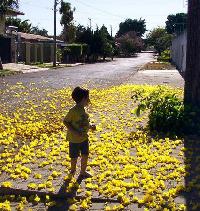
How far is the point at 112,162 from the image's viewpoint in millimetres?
6918

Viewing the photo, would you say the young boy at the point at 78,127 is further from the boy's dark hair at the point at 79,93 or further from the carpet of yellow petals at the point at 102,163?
the carpet of yellow petals at the point at 102,163

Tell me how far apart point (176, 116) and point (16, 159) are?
370 centimetres

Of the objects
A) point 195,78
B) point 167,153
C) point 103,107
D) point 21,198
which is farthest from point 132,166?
point 103,107

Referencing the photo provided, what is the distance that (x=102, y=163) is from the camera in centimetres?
685

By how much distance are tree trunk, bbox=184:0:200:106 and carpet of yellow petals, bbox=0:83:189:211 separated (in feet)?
4.46

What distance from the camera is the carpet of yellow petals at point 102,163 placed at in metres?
5.38

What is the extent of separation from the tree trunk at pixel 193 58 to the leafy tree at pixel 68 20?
58466mm

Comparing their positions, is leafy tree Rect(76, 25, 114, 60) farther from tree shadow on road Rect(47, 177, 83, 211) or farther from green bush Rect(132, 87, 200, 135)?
tree shadow on road Rect(47, 177, 83, 211)

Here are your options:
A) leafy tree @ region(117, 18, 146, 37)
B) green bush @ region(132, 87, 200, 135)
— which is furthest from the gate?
leafy tree @ region(117, 18, 146, 37)

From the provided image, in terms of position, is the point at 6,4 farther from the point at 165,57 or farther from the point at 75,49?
the point at 165,57

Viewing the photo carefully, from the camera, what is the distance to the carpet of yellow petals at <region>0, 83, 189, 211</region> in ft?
17.6

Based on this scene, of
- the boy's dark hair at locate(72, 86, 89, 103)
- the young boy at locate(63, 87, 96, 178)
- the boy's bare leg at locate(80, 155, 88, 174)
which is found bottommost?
the boy's bare leg at locate(80, 155, 88, 174)

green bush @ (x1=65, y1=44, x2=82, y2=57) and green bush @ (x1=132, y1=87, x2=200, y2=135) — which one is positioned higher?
green bush @ (x1=65, y1=44, x2=82, y2=57)

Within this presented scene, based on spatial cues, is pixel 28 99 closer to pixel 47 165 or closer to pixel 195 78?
pixel 195 78
